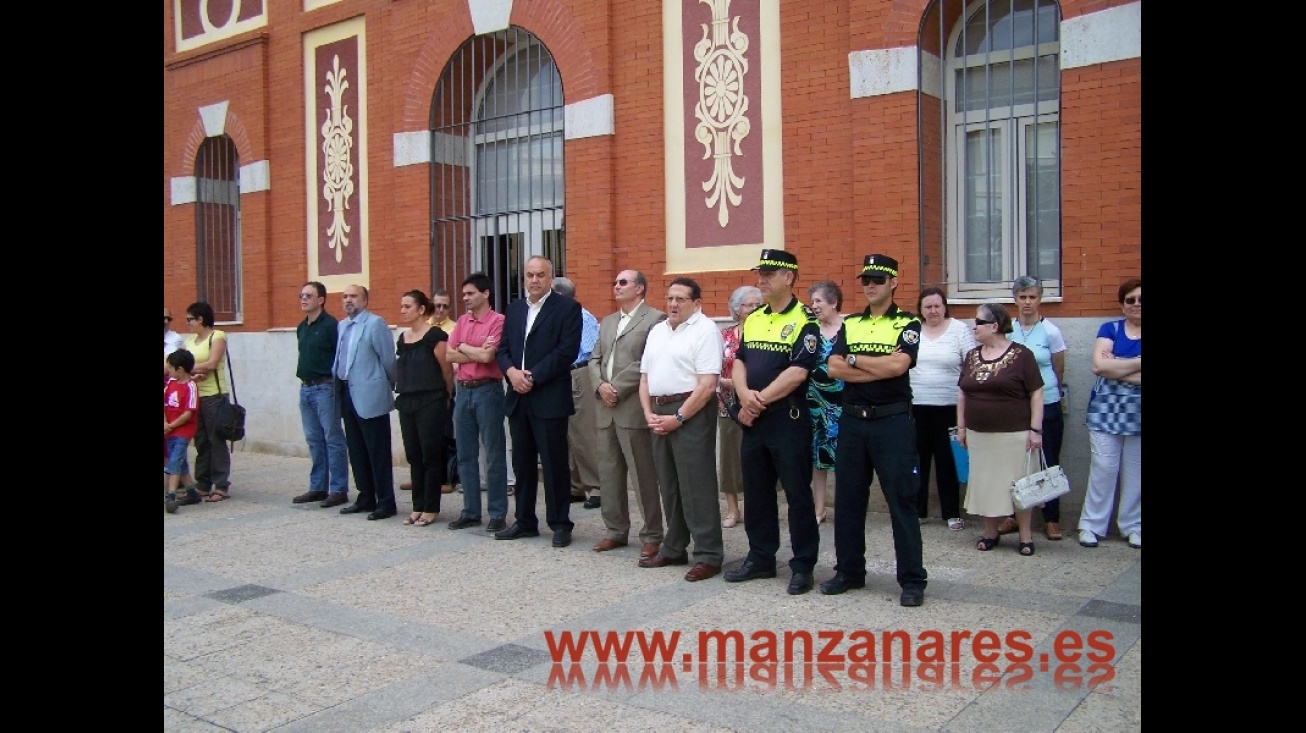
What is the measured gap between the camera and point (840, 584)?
21.2ft

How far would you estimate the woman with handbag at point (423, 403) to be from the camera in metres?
9.11

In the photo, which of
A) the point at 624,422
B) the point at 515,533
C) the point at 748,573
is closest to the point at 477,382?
the point at 515,533

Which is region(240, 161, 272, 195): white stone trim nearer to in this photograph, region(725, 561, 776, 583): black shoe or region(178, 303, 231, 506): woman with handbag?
region(178, 303, 231, 506): woman with handbag

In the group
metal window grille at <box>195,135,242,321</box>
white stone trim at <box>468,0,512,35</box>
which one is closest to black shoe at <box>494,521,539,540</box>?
white stone trim at <box>468,0,512,35</box>

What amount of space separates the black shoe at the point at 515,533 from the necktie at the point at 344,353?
2291mm

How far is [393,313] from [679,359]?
6823 mm

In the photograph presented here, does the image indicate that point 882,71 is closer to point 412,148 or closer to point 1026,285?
point 1026,285

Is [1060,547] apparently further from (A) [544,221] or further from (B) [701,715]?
(A) [544,221]

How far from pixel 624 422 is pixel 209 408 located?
209 inches

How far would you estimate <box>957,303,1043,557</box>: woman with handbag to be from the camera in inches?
289

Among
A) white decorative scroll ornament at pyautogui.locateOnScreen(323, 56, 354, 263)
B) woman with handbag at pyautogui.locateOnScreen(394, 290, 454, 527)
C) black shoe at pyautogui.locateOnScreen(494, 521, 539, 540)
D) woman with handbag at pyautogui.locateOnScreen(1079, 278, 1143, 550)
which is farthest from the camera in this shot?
white decorative scroll ornament at pyautogui.locateOnScreen(323, 56, 354, 263)

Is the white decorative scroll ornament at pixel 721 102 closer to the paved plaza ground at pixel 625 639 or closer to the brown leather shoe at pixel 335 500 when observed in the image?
the paved plaza ground at pixel 625 639

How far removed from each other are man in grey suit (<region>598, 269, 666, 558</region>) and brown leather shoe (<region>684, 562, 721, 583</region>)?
0.56 m

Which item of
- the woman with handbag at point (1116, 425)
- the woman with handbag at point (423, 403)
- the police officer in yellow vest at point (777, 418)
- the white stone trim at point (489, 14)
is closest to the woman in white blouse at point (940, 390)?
the woman with handbag at point (1116, 425)
